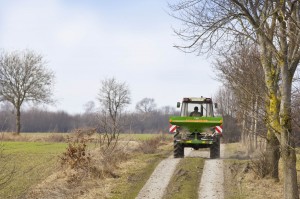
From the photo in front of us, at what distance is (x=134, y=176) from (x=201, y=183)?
2.36m

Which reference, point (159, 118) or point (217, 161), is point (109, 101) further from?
point (159, 118)

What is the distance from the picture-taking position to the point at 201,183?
12516 mm

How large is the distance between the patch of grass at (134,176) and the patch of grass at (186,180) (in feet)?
3.14

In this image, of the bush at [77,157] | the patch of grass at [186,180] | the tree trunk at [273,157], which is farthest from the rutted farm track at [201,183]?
the bush at [77,157]

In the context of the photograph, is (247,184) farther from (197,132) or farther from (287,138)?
(197,132)

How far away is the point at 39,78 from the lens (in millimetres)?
42438

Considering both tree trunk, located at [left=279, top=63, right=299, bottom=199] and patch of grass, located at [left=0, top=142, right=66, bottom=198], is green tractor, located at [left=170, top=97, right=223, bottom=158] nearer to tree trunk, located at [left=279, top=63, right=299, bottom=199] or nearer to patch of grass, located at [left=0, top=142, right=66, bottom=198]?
patch of grass, located at [left=0, top=142, right=66, bottom=198]

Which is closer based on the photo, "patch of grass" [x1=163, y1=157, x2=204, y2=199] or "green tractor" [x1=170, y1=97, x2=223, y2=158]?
"patch of grass" [x1=163, y1=157, x2=204, y2=199]

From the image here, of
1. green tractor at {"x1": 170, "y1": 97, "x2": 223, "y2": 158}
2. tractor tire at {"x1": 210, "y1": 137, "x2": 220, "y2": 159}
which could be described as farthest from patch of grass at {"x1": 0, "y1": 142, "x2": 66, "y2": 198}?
tractor tire at {"x1": 210, "y1": 137, "x2": 220, "y2": 159}

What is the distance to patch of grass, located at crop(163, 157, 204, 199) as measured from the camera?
11.1m

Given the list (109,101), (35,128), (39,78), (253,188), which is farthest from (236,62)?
(35,128)

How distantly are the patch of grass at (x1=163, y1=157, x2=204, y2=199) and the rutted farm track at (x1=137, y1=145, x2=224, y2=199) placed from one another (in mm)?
156

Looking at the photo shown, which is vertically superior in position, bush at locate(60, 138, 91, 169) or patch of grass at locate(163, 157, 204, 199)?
bush at locate(60, 138, 91, 169)

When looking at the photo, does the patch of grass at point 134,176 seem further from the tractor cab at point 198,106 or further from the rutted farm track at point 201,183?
the tractor cab at point 198,106
